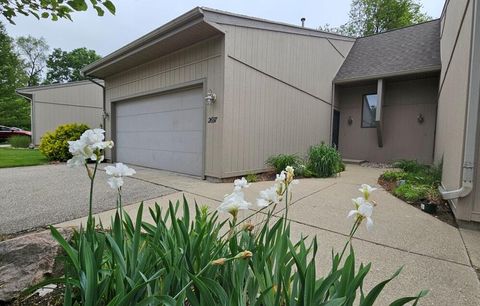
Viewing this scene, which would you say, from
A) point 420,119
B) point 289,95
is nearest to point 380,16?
point 420,119

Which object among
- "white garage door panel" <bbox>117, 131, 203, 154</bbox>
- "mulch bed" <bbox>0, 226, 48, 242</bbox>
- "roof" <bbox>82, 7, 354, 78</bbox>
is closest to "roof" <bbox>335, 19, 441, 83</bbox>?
"roof" <bbox>82, 7, 354, 78</bbox>

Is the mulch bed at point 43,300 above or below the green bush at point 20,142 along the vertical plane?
below

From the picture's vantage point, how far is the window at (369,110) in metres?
9.60

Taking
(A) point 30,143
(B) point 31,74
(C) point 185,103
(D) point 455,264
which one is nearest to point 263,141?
(C) point 185,103

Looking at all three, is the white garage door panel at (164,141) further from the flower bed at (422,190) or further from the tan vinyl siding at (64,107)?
the tan vinyl siding at (64,107)

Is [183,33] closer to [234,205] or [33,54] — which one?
[234,205]

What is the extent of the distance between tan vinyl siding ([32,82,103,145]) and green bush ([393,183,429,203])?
1460cm

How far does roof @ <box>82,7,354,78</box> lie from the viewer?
5.29 meters

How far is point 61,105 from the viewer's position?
14867 mm

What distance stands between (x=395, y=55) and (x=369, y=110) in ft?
6.61

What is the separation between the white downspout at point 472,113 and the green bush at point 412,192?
1232mm

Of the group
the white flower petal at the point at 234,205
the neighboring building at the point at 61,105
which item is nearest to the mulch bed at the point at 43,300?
the white flower petal at the point at 234,205

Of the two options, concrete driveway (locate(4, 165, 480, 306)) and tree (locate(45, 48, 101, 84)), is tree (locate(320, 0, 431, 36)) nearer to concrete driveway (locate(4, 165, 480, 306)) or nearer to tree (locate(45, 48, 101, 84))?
concrete driveway (locate(4, 165, 480, 306))

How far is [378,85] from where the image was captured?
8758mm
